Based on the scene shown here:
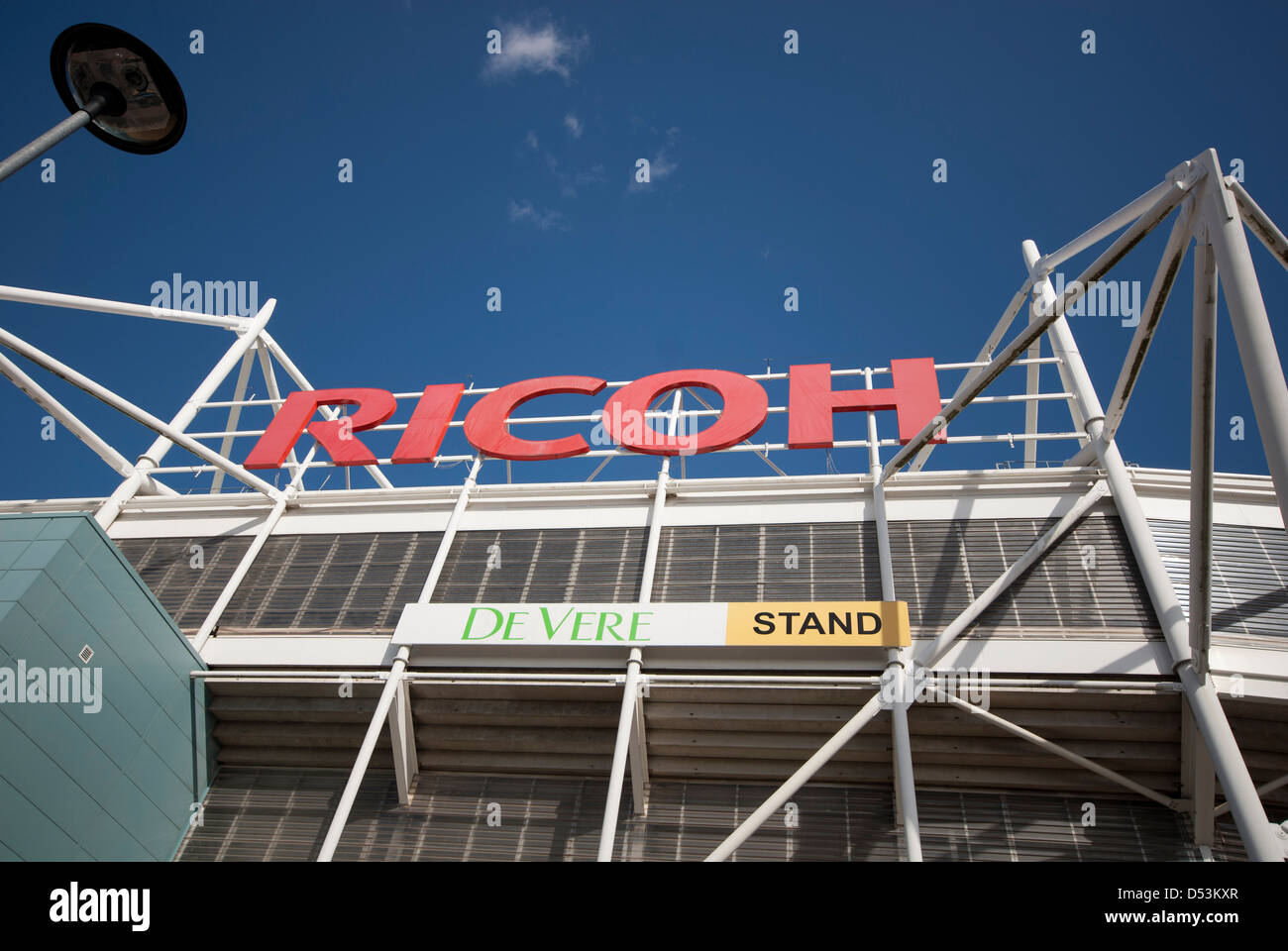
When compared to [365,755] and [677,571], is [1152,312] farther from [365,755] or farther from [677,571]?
[365,755]

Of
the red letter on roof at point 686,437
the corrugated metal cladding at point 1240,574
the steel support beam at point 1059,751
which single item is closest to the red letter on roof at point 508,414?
the red letter on roof at point 686,437

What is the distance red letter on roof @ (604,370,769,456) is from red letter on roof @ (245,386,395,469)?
5753mm

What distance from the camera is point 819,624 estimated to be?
12.9 metres

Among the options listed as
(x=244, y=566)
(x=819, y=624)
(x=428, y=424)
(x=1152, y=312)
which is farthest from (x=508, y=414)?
(x=1152, y=312)

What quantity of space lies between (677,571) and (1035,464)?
798 centimetres

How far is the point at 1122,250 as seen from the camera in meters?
11.3

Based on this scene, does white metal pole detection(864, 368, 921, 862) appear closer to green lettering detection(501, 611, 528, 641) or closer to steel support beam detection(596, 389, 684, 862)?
steel support beam detection(596, 389, 684, 862)

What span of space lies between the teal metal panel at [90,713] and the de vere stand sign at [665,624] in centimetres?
365

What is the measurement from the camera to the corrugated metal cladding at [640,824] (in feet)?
39.5
